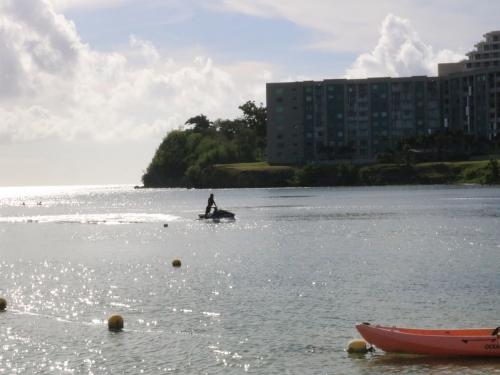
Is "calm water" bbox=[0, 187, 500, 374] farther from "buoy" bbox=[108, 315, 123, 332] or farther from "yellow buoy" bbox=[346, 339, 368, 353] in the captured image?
"yellow buoy" bbox=[346, 339, 368, 353]

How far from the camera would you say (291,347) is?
31828 millimetres

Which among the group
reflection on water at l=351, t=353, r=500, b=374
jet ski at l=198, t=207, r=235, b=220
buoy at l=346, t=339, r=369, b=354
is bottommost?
reflection on water at l=351, t=353, r=500, b=374

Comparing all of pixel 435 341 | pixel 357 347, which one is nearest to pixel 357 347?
pixel 357 347

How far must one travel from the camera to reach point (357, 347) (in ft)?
100.0

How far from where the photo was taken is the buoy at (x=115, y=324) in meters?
35.6

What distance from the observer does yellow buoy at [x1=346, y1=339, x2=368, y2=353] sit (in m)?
30.5

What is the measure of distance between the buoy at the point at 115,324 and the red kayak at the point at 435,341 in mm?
11071

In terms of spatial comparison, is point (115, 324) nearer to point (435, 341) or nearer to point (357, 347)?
point (357, 347)

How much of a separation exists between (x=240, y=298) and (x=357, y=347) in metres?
14.2

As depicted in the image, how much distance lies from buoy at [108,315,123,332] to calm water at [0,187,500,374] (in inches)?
12.1

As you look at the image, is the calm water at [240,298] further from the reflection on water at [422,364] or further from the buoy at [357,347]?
the buoy at [357,347]

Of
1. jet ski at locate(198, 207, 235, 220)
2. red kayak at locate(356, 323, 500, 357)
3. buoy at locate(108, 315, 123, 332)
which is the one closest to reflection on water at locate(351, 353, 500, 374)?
red kayak at locate(356, 323, 500, 357)

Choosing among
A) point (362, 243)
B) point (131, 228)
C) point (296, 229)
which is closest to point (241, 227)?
point (296, 229)

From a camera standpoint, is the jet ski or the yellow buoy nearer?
the yellow buoy
